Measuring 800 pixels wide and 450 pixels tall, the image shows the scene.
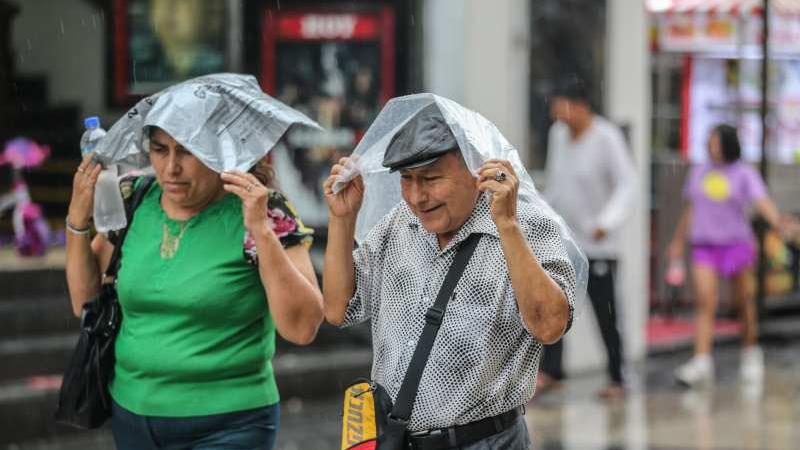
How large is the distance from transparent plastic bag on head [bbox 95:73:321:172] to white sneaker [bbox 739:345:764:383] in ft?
20.9

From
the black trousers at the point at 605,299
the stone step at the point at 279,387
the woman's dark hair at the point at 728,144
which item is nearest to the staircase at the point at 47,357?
the stone step at the point at 279,387

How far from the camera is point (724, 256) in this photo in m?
Result: 9.41

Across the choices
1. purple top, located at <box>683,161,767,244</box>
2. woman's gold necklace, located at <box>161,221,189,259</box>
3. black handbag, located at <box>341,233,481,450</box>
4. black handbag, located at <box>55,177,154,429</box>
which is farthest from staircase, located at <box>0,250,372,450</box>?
black handbag, located at <box>341,233,481,450</box>

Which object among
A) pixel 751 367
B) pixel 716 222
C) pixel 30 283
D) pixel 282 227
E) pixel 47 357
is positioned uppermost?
pixel 282 227

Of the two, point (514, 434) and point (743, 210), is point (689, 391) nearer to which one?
point (743, 210)

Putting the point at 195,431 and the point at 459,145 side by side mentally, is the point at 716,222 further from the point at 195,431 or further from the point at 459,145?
the point at 459,145

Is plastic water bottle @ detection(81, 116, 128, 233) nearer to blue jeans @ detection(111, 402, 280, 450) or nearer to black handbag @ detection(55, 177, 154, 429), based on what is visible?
black handbag @ detection(55, 177, 154, 429)

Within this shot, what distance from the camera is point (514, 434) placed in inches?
139

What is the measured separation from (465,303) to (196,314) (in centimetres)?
89

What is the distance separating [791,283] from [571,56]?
11.9 ft

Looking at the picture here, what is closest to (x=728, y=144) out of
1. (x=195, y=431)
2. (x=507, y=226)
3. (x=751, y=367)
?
(x=751, y=367)

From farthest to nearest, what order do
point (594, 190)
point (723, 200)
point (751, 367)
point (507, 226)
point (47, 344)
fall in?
point (751, 367) → point (723, 200) → point (594, 190) → point (47, 344) → point (507, 226)

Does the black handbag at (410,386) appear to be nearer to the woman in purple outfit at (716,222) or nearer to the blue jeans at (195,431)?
the blue jeans at (195,431)

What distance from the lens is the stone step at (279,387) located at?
7.04 metres
